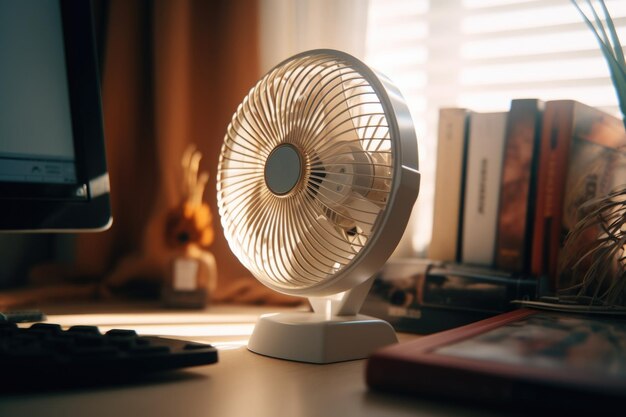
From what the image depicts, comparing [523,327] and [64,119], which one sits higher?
[64,119]

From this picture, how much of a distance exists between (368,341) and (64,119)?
48 cm

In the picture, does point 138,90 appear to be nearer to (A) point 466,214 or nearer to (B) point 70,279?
(B) point 70,279

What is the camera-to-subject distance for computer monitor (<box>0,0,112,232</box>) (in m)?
0.79

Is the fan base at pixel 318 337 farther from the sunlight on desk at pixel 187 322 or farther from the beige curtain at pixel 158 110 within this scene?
the beige curtain at pixel 158 110

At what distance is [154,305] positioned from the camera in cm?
123

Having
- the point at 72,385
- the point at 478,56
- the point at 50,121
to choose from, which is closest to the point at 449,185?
the point at 478,56

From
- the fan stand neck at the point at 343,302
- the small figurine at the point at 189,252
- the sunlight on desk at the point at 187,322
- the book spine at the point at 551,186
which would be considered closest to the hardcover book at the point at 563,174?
the book spine at the point at 551,186

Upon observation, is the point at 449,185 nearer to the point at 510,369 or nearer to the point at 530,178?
the point at 530,178

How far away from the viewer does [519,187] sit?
992 mm

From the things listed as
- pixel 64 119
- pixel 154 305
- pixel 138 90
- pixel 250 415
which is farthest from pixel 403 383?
pixel 138 90

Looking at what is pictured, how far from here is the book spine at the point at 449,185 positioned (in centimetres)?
106

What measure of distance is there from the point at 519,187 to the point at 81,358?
0.71m

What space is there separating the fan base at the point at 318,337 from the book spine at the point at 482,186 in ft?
1.10

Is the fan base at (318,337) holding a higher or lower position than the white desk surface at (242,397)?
higher
